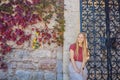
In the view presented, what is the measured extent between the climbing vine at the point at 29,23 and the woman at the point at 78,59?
0.54 m

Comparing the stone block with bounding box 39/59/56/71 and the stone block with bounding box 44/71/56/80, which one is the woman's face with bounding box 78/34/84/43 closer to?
the stone block with bounding box 39/59/56/71

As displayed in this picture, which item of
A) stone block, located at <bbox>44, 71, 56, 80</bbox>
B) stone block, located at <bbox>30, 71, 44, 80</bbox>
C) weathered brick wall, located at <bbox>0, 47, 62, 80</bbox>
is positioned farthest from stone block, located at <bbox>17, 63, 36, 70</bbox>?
stone block, located at <bbox>44, 71, 56, 80</bbox>

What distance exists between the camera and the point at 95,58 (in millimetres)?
6035

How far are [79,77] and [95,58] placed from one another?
3.30 feet

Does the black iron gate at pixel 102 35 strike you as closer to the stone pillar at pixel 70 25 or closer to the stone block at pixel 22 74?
the stone pillar at pixel 70 25

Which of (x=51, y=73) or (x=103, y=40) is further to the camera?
(x=103, y=40)

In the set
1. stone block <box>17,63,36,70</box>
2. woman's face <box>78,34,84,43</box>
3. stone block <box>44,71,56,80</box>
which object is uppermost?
woman's face <box>78,34,84,43</box>

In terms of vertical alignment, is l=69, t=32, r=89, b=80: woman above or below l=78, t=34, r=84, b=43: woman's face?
below

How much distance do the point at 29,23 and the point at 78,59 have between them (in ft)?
4.26

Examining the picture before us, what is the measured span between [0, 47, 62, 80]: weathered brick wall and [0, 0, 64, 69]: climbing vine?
0.16m

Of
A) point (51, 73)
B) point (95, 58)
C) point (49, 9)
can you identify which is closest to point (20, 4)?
point (49, 9)

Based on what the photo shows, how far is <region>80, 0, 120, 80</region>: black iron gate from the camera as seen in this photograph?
6012 mm

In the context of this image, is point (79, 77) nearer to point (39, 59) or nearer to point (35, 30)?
point (39, 59)

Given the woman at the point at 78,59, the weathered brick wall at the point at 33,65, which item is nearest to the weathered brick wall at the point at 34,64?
the weathered brick wall at the point at 33,65
